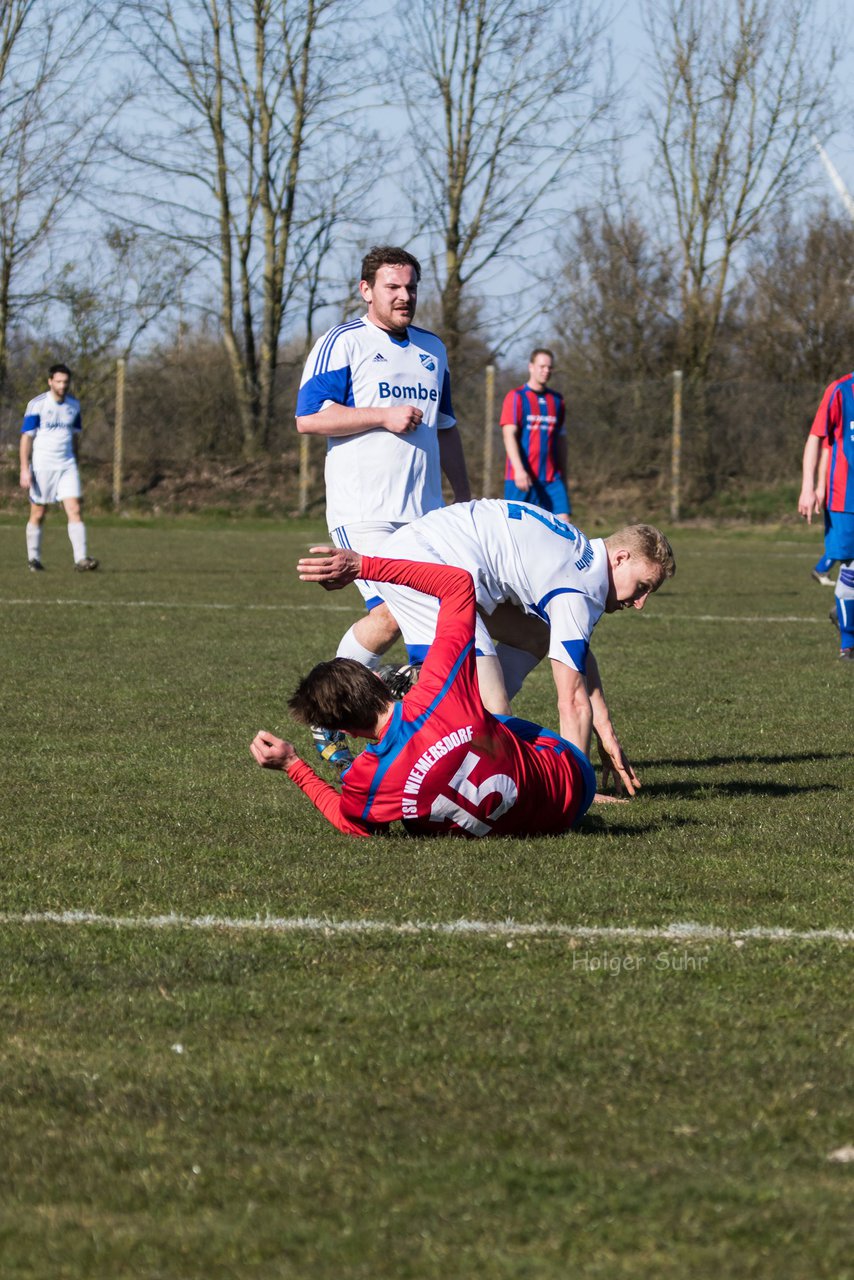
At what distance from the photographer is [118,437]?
30.2 meters

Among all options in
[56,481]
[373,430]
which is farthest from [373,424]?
[56,481]

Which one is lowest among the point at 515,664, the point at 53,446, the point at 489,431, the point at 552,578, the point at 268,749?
the point at 268,749

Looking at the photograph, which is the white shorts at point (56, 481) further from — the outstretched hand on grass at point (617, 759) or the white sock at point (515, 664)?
the outstretched hand on grass at point (617, 759)

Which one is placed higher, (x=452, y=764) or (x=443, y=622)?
(x=443, y=622)

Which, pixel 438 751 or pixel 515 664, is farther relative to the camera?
pixel 515 664

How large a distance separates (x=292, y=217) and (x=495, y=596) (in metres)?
31.5

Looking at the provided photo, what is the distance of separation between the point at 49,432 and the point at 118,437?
41.9 feet

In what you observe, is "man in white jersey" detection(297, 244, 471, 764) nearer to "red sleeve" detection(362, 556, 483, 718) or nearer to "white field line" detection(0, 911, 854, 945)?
"red sleeve" detection(362, 556, 483, 718)

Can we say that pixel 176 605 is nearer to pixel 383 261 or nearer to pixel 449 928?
pixel 383 261

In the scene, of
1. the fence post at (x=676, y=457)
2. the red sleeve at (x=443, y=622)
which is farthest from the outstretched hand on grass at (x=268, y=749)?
the fence post at (x=676, y=457)

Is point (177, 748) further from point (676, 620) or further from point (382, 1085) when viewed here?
point (676, 620)

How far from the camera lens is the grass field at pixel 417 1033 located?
2342 millimetres

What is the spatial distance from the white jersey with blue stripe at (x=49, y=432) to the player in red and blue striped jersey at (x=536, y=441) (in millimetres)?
5281

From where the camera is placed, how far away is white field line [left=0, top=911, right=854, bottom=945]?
12.7 feet
